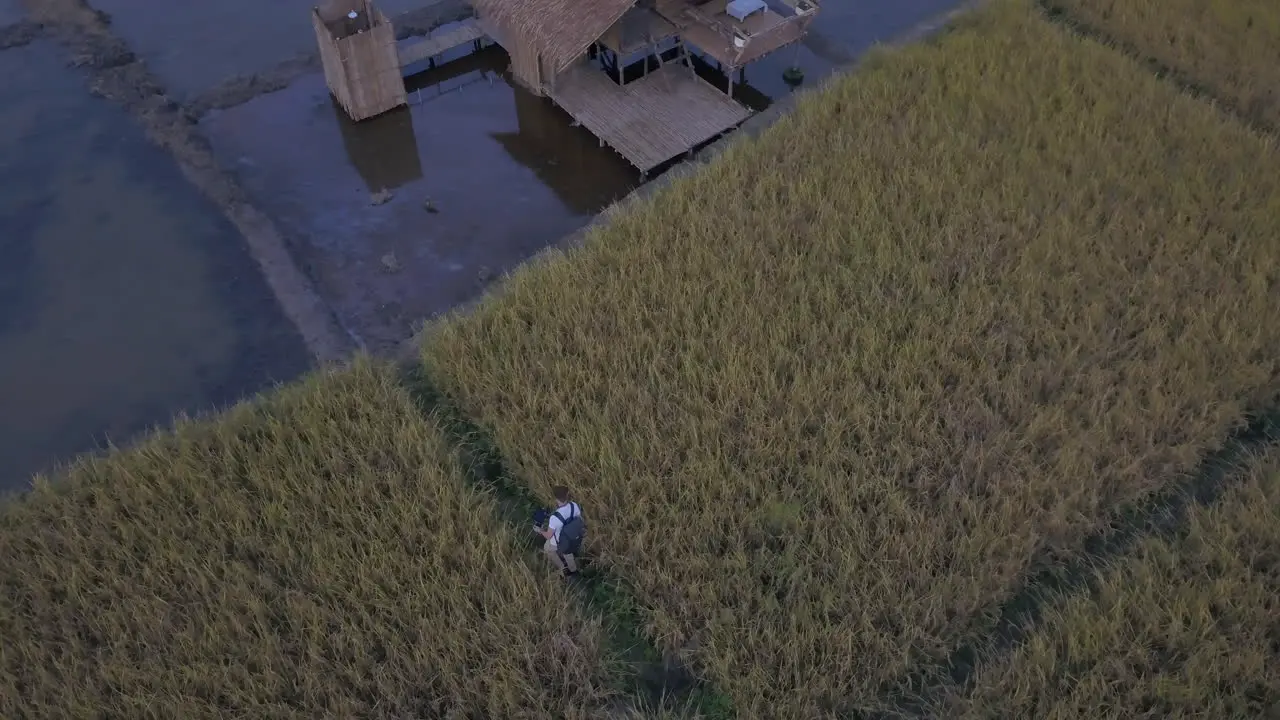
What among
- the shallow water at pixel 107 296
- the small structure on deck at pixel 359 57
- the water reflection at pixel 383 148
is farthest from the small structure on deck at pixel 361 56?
the shallow water at pixel 107 296

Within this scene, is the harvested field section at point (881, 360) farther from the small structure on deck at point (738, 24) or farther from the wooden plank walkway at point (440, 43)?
the wooden plank walkway at point (440, 43)

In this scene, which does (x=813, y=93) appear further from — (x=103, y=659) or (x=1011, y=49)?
(x=103, y=659)

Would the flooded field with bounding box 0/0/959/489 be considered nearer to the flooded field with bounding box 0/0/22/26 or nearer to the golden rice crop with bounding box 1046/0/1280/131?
the flooded field with bounding box 0/0/22/26

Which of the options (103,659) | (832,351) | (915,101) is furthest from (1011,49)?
(103,659)

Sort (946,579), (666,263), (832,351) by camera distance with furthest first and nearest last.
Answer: (666,263)
(832,351)
(946,579)

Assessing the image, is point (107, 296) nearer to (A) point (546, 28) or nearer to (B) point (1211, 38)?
(A) point (546, 28)

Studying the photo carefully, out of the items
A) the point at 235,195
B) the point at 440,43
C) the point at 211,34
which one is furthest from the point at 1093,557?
the point at 211,34

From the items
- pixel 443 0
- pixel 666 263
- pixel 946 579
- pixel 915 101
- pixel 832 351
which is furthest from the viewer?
pixel 443 0
